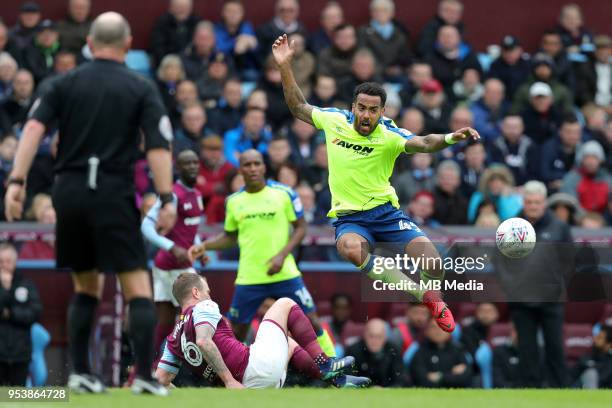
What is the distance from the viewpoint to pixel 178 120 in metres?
18.6

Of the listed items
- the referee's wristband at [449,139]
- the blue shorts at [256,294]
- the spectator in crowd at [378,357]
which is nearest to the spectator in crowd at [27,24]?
the blue shorts at [256,294]

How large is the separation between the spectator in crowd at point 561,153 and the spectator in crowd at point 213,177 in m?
4.40

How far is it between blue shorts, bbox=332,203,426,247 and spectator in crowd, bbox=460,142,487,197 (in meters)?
5.73

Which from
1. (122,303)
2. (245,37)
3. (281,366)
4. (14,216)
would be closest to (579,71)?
(245,37)

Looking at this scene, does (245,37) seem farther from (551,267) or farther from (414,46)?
(551,267)

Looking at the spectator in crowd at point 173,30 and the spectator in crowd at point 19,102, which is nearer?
the spectator in crowd at point 19,102

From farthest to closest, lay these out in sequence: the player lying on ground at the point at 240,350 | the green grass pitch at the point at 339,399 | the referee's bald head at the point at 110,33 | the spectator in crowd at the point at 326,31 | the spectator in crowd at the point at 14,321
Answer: the spectator in crowd at the point at 326,31, the spectator in crowd at the point at 14,321, the player lying on ground at the point at 240,350, the referee's bald head at the point at 110,33, the green grass pitch at the point at 339,399

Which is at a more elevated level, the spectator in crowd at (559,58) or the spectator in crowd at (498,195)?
the spectator in crowd at (559,58)

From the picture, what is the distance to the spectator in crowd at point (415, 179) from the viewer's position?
1755 centimetres

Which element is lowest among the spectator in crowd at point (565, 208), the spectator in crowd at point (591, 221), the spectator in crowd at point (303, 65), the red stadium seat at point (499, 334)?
the red stadium seat at point (499, 334)

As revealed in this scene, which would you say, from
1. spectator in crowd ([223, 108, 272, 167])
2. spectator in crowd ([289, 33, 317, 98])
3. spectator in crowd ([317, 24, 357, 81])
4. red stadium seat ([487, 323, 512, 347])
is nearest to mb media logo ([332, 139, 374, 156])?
red stadium seat ([487, 323, 512, 347])

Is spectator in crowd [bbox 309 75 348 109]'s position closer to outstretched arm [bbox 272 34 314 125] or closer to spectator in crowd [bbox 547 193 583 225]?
spectator in crowd [bbox 547 193 583 225]

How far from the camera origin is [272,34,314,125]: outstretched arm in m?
12.4

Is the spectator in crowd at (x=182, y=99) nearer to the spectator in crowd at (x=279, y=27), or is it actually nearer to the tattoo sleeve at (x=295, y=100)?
the spectator in crowd at (x=279, y=27)
